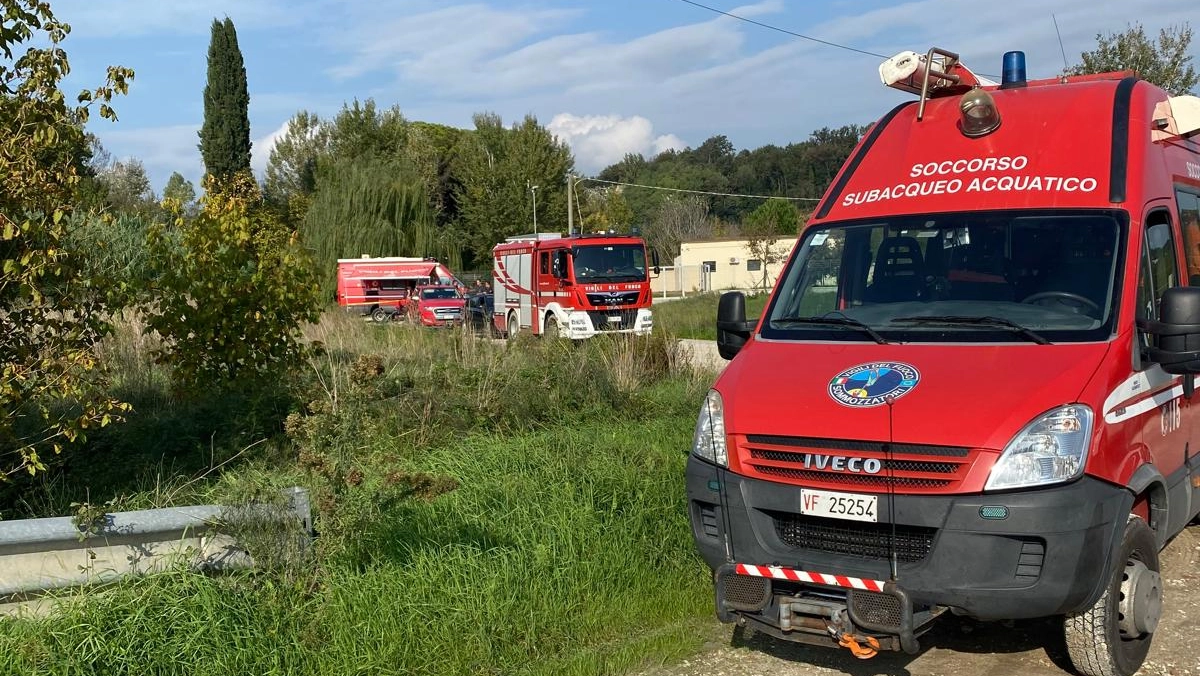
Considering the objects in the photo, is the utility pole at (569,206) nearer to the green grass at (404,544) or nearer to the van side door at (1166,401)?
the green grass at (404,544)

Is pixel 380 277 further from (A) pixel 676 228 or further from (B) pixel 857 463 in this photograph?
(B) pixel 857 463

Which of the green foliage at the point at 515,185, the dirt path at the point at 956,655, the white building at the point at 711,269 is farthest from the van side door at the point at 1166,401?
the green foliage at the point at 515,185

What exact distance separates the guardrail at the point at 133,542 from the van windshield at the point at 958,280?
282 cm

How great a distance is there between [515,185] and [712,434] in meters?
55.1

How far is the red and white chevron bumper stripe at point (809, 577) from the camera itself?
4258mm

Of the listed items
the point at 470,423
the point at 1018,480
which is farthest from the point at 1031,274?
the point at 470,423

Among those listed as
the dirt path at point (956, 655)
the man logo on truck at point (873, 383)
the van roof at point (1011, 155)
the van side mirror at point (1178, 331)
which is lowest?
the dirt path at point (956, 655)

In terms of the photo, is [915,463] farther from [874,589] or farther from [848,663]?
[848,663]

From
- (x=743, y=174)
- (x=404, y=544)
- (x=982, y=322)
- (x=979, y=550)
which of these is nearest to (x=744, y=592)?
(x=979, y=550)

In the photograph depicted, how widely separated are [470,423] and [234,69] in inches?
1819

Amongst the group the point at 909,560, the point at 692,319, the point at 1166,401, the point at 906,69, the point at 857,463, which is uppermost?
the point at 906,69

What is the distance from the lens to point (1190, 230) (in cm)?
614

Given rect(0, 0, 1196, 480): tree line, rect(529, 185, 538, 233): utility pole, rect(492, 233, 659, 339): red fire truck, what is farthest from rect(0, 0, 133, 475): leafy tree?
rect(529, 185, 538, 233): utility pole

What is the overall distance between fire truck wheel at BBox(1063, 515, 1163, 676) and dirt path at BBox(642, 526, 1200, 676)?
26 cm
